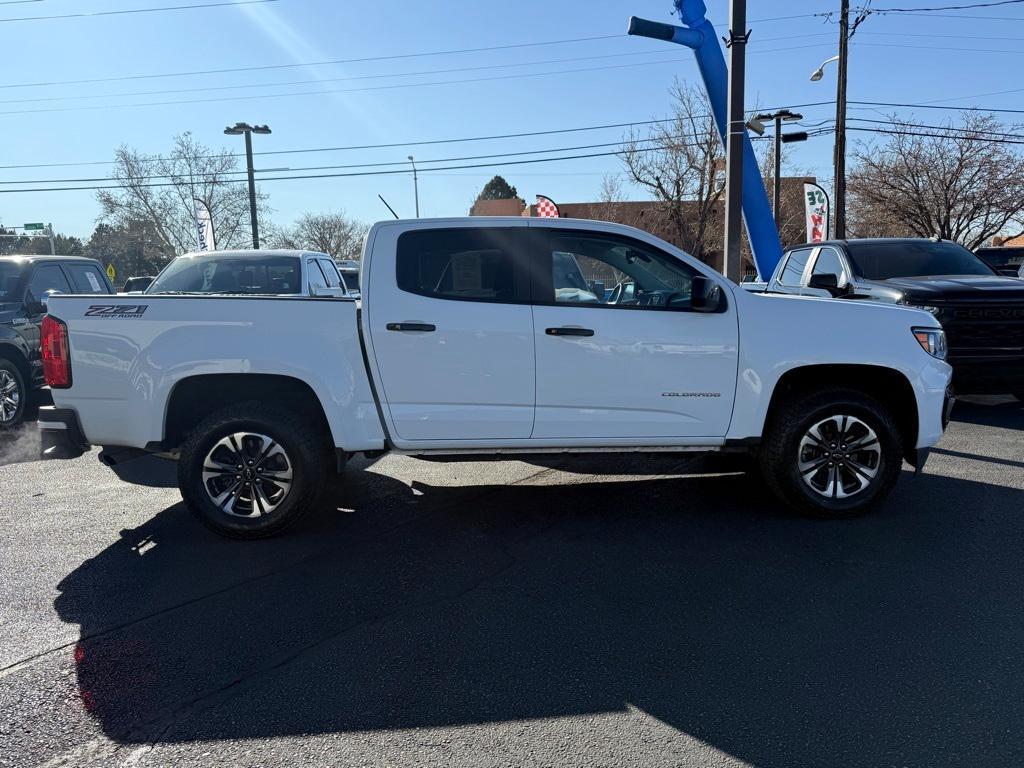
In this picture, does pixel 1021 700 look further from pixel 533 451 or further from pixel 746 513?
pixel 533 451

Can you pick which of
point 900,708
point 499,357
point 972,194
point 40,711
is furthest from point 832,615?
point 972,194

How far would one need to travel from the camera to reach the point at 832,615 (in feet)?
12.2

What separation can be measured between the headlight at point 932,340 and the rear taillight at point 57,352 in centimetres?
544

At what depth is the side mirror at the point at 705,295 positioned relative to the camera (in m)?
4.75

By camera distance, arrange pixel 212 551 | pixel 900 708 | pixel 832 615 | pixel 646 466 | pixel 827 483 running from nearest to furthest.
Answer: pixel 900 708 → pixel 832 615 → pixel 212 551 → pixel 827 483 → pixel 646 466

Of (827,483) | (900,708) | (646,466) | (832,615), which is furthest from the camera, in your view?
(646,466)

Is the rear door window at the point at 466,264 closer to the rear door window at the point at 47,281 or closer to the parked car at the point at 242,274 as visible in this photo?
the parked car at the point at 242,274

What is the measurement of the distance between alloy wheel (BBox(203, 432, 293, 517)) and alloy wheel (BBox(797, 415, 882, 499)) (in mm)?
3429

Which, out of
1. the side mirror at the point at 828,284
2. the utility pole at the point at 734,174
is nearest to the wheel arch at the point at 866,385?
the side mirror at the point at 828,284

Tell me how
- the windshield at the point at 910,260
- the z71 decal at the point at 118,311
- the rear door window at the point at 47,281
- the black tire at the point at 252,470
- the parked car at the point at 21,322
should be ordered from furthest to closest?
1. the rear door window at the point at 47,281
2. the windshield at the point at 910,260
3. the parked car at the point at 21,322
4. the black tire at the point at 252,470
5. the z71 decal at the point at 118,311

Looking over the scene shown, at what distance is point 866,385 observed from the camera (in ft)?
17.5

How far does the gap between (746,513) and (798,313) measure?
1428 millimetres

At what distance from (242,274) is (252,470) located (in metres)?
5.00

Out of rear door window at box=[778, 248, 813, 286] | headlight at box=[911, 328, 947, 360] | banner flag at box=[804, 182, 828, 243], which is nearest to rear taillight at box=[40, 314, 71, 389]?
headlight at box=[911, 328, 947, 360]
